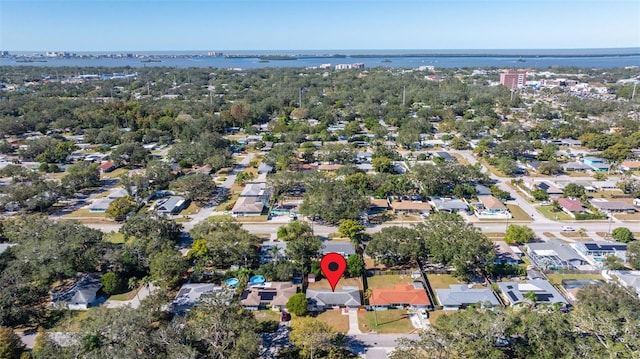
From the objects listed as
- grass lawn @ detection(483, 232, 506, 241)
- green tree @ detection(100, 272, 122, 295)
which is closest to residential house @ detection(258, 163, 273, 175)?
green tree @ detection(100, 272, 122, 295)

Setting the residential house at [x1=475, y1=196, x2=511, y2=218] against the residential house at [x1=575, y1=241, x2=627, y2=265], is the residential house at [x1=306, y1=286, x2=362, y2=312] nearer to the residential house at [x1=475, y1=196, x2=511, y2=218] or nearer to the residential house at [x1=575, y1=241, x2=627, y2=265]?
the residential house at [x1=475, y1=196, x2=511, y2=218]

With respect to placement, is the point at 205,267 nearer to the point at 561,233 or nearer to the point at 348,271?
the point at 348,271

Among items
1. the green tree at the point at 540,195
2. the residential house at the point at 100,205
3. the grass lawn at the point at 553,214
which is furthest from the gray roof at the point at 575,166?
the residential house at the point at 100,205

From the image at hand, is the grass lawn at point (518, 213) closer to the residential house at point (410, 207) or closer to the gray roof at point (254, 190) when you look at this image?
the residential house at point (410, 207)

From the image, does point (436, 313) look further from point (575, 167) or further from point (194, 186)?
point (575, 167)

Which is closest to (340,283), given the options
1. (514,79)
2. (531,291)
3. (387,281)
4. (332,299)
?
(332,299)

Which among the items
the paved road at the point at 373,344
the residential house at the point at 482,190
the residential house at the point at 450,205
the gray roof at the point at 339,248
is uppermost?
the residential house at the point at 482,190
